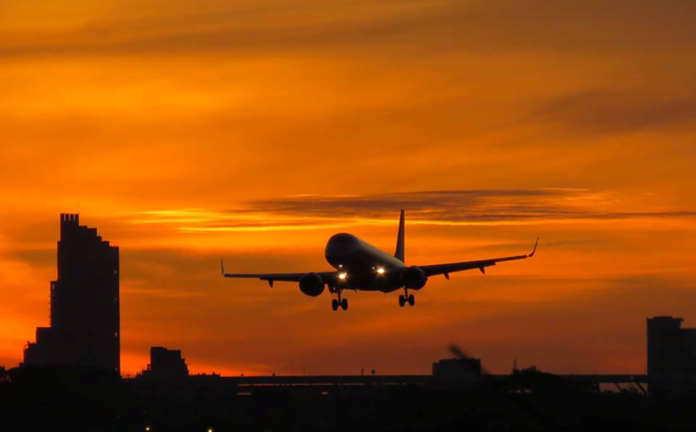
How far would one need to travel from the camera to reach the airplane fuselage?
150375 mm

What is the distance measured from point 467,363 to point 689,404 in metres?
48.2

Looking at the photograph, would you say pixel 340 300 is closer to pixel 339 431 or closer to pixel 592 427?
pixel 339 431

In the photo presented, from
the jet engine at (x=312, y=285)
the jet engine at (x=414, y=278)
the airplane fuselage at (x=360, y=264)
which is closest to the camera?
the airplane fuselage at (x=360, y=264)

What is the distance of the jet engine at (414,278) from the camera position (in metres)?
158

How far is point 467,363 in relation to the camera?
7231 centimetres

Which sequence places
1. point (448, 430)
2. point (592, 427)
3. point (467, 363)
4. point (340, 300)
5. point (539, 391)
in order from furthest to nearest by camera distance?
point (340, 300), point (539, 391), point (448, 430), point (592, 427), point (467, 363)

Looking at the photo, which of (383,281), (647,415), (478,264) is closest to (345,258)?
(383,281)

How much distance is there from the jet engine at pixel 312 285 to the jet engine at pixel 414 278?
25.8 feet

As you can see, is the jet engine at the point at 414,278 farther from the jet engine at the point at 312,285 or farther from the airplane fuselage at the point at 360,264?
the jet engine at the point at 312,285

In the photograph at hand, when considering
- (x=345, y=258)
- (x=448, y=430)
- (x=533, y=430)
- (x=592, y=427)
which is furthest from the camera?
(x=345, y=258)

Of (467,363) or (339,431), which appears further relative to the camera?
(339,431)

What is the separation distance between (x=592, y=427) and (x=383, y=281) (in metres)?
68.5

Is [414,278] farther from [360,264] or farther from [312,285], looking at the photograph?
[312,285]

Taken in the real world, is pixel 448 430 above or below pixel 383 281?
below
